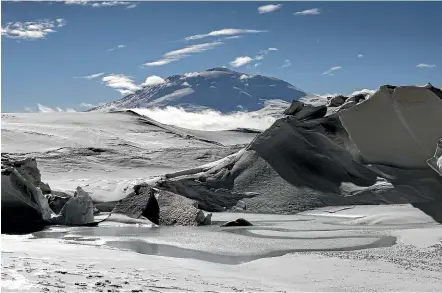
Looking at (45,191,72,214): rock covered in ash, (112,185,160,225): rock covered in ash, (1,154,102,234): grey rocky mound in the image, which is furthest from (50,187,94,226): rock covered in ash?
(45,191,72,214): rock covered in ash

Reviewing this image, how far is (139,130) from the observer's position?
33438mm

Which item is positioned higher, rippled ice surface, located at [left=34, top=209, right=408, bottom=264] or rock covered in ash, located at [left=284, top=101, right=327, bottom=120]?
rock covered in ash, located at [left=284, top=101, right=327, bottom=120]

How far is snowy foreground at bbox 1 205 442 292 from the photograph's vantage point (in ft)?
15.9

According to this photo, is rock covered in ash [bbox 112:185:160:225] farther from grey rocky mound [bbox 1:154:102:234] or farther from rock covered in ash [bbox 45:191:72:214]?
rock covered in ash [bbox 45:191:72:214]

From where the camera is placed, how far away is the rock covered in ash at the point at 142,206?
11.0m

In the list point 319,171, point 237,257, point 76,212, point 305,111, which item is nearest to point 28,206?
point 76,212

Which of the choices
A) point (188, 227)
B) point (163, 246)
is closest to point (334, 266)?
point (163, 246)

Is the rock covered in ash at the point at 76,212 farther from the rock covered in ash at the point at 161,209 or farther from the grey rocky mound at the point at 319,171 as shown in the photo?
the grey rocky mound at the point at 319,171

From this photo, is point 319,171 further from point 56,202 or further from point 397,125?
point 56,202

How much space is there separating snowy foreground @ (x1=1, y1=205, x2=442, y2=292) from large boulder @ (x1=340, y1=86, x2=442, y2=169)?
11.3 feet

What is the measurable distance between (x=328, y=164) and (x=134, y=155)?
36.8 ft

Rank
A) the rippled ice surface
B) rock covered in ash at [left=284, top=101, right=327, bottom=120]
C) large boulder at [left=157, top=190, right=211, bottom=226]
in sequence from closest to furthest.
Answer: the rippled ice surface, large boulder at [left=157, top=190, right=211, bottom=226], rock covered in ash at [left=284, top=101, right=327, bottom=120]

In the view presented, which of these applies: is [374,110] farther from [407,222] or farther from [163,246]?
[163,246]

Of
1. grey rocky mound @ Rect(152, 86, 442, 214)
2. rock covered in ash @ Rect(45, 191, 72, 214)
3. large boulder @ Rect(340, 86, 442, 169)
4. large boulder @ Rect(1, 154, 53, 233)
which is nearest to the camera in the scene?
large boulder @ Rect(1, 154, 53, 233)
